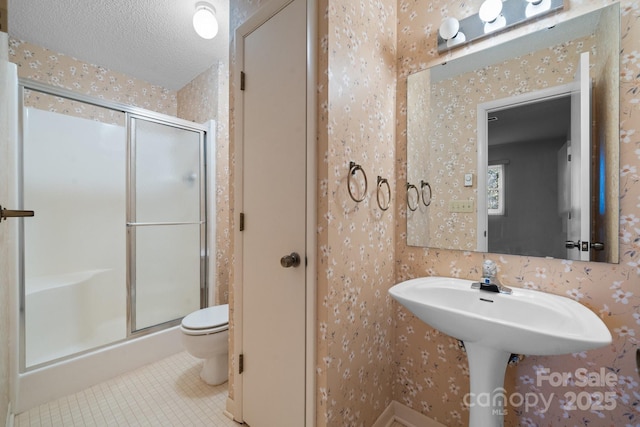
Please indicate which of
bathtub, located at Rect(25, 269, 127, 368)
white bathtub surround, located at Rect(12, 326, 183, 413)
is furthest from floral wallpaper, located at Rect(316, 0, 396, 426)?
bathtub, located at Rect(25, 269, 127, 368)

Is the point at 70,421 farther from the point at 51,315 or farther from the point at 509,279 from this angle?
the point at 509,279

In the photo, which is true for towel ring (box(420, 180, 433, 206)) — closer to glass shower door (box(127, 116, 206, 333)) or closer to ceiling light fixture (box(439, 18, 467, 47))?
ceiling light fixture (box(439, 18, 467, 47))

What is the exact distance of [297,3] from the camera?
45.3 inches

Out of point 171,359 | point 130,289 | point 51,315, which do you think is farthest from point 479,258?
point 51,315

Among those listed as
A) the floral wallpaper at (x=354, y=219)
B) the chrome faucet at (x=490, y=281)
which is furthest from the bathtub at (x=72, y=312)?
the chrome faucet at (x=490, y=281)

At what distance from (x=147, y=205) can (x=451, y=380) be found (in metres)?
2.55

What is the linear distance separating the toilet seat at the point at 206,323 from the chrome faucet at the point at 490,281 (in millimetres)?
1556

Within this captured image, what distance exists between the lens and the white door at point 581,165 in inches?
39.3

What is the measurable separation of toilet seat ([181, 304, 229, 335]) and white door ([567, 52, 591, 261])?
192cm

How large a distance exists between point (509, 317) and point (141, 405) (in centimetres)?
209

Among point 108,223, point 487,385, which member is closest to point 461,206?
point 487,385

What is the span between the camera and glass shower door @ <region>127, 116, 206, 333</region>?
84.9 inches

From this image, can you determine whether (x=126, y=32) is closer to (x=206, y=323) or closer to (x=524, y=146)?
(x=206, y=323)

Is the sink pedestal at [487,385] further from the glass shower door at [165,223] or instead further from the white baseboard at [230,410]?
the glass shower door at [165,223]
